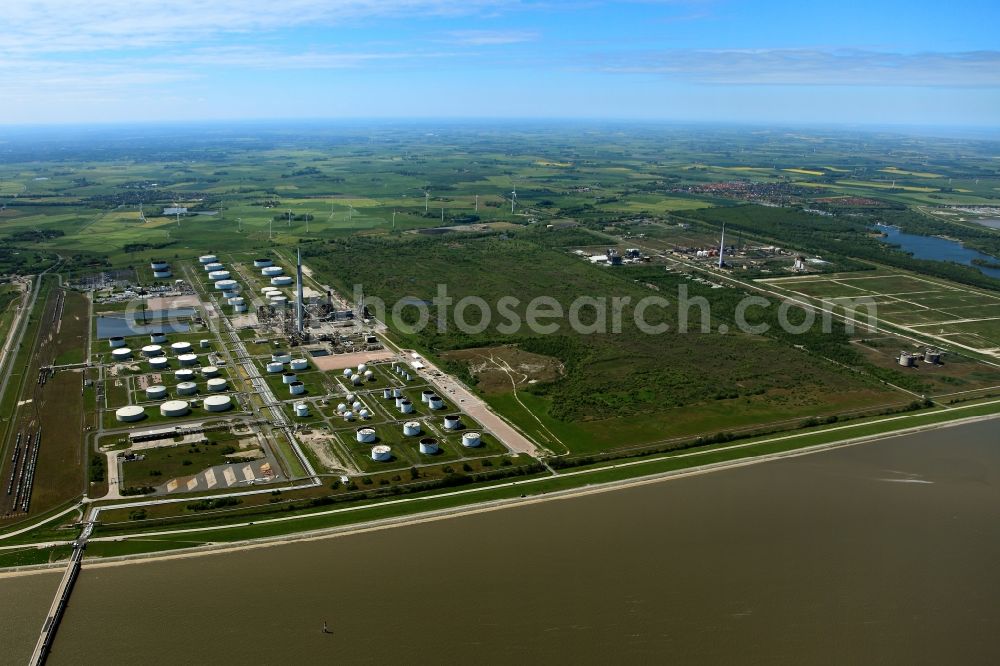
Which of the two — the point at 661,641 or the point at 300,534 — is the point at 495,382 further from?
the point at 661,641

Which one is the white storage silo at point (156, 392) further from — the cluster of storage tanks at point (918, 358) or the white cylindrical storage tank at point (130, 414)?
the cluster of storage tanks at point (918, 358)

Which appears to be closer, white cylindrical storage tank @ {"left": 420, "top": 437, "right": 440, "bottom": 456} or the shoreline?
the shoreline

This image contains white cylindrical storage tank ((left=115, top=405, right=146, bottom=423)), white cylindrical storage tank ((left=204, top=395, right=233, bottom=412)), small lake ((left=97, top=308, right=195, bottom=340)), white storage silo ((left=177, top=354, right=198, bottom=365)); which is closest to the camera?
white cylindrical storage tank ((left=115, top=405, right=146, bottom=423))

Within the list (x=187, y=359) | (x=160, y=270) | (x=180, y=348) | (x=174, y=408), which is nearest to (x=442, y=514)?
(x=174, y=408)

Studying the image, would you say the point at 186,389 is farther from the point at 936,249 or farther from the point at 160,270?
the point at 936,249

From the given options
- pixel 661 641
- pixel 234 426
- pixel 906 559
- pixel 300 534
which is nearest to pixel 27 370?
pixel 234 426

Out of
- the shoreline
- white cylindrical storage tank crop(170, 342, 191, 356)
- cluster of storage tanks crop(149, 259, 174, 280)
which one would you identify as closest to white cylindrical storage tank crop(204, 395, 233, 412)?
white cylindrical storage tank crop(170, 342, 191, 356)

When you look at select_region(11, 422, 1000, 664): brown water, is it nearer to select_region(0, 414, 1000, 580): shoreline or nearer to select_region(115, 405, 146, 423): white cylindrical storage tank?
select_region(0, 414, 1000, 580): shoreline

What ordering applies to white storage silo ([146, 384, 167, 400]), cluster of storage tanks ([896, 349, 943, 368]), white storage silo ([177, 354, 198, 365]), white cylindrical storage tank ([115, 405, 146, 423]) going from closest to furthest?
white cylindrical storage tank ([115, 405, 146, 423]) < white storage silo ([146, 384, 167, 400]) < white storage silo ([177, 354, 198, 365]) < cluster of storage tanks ([896, 349, 943, 368])
